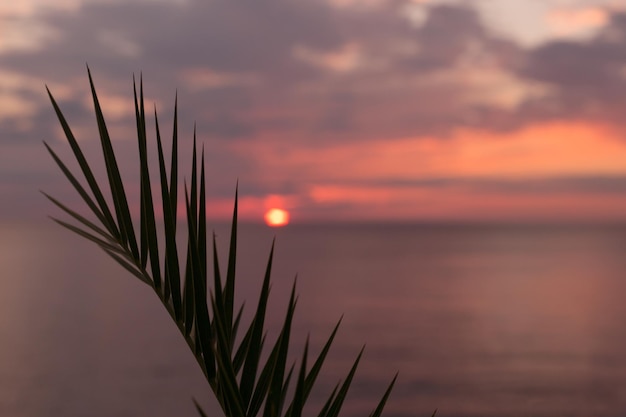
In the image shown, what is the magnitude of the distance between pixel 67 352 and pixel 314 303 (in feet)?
59.9

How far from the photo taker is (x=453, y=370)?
1022 inches

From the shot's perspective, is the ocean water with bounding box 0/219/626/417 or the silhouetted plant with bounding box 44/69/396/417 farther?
the ocean water with bounding box 0/219/626/417

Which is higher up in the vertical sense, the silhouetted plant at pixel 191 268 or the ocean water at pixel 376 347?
the ocean water at pixel 376 347

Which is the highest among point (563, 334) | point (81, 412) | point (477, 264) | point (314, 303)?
point (477, 264)

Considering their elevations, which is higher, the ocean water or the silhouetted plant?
the ocean water

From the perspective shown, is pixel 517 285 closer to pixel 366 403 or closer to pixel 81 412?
pixel 366 403

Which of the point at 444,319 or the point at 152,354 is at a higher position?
the point at 444,319

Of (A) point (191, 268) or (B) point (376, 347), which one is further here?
(B) point (376, 347)

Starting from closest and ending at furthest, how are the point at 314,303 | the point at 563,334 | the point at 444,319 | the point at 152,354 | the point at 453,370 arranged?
the point at 453,370, the point at 152,354, the point at 563,334, the point at 444,319, the point at 314,303

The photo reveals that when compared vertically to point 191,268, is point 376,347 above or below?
above

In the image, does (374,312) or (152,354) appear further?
(374,312)

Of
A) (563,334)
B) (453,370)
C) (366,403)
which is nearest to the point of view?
(366,403)

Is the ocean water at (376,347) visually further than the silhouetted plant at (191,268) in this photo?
Yes

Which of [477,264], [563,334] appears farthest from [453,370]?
[477,264]
